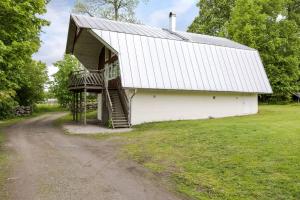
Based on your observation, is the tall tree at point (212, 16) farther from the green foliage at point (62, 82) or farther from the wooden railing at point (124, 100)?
the wooden railing at point (124, 100)

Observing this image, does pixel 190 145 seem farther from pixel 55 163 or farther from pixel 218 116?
pixel 218 116

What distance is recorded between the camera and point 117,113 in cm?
1950

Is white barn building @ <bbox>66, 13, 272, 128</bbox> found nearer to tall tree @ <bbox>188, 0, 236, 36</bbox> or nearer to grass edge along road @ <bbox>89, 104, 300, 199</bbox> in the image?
grass edge along road @ <bbox>89, 104, 300, 199</bbox>

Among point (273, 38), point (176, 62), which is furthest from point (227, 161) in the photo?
point (273, 38)

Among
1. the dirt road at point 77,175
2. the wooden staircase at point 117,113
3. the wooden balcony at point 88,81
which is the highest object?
the wooden balcony at point 88,81

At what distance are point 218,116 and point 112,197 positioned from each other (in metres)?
16.9

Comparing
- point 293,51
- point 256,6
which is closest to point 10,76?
point 256,6

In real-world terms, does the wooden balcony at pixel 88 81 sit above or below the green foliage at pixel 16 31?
below

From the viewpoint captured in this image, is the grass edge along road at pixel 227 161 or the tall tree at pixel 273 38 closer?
the grass edge along road at pixel 227 161

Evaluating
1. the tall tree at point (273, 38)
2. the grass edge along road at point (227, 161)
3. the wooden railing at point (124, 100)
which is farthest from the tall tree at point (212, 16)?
the grass edge along road at point (227, 161)

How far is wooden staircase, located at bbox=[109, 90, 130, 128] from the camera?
18.6 meters

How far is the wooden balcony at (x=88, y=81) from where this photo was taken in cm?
1989

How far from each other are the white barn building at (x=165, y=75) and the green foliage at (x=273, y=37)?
25.8 feet

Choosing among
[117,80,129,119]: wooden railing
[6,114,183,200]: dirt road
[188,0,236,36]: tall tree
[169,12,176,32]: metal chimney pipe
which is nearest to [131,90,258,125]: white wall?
[117,80,129,119]: wooden railing
